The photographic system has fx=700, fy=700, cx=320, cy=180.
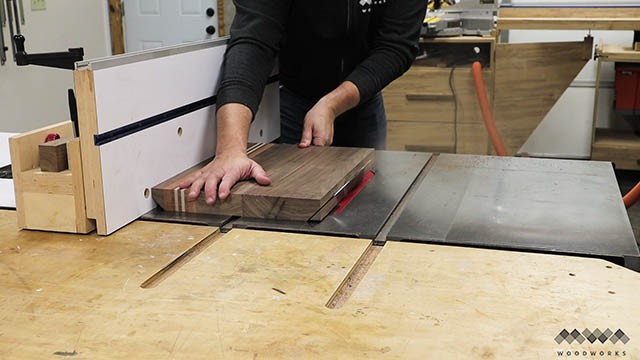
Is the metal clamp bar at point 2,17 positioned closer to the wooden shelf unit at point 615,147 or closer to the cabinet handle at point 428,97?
the cabinet handle at point 428,97

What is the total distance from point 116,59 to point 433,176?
2.29ft

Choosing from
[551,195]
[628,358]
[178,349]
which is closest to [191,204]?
[178,349]

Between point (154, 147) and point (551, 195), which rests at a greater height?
point (154, 147)

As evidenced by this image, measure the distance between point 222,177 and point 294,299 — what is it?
0.46 m

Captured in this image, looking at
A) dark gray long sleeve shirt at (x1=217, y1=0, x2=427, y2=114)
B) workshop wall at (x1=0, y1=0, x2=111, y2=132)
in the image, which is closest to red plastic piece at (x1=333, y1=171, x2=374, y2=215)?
dark gray long sleeve shirt at (x1=217, y1=0, x2=427, y2=114)

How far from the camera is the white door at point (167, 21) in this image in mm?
4824

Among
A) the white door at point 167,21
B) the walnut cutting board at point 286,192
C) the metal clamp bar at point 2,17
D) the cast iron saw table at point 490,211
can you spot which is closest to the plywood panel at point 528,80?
the white door at point 167,21

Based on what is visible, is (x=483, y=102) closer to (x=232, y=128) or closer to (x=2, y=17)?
(x=232, y=128)

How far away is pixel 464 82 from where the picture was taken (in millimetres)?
3787

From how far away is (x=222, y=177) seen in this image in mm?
1299

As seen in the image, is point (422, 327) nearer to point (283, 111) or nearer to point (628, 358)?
point (628, 358)

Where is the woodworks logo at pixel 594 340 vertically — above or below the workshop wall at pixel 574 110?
above

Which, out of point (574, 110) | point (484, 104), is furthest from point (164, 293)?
point (574, 110)

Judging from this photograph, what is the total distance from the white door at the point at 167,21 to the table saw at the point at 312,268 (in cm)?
349
